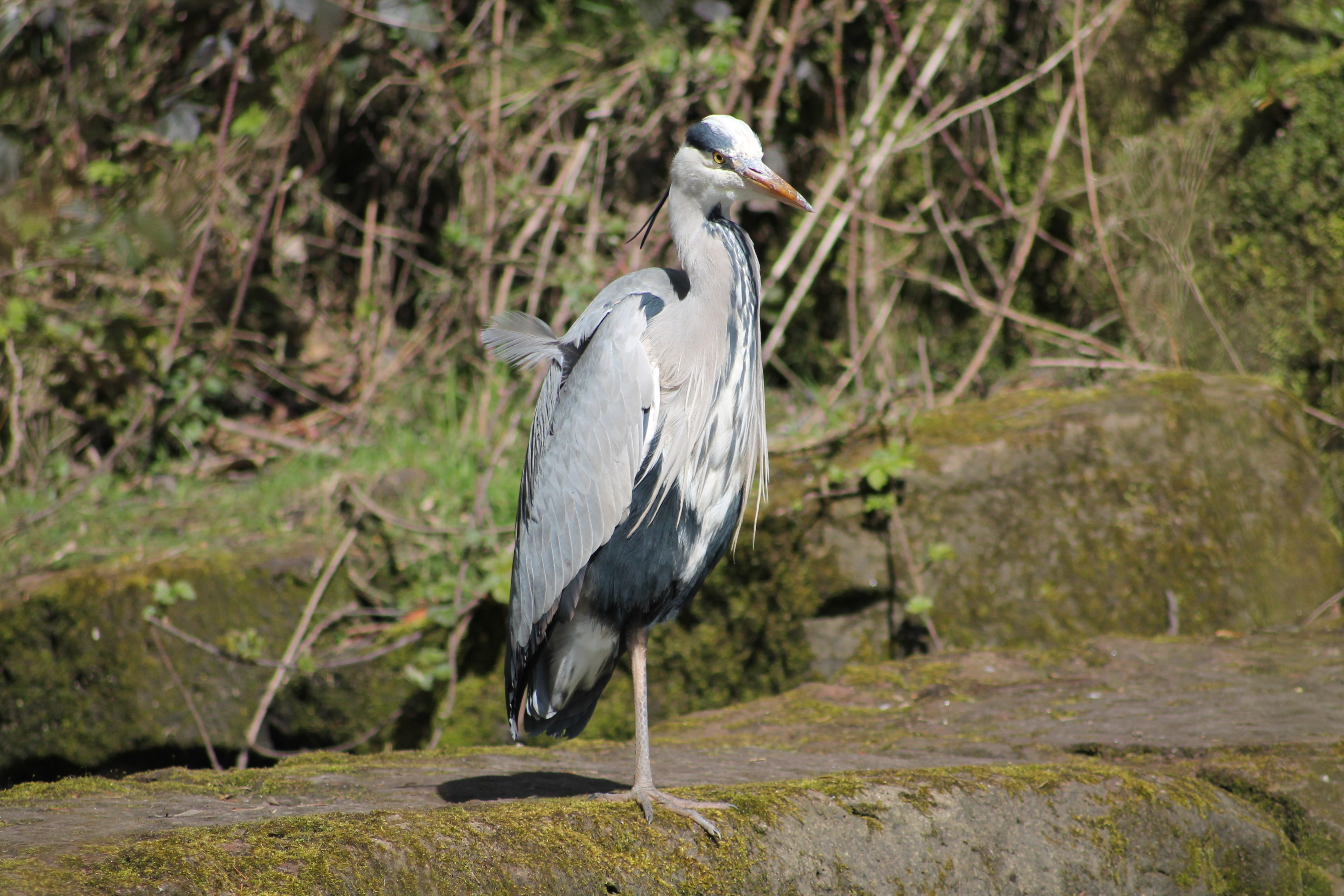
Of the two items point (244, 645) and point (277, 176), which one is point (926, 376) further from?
point (277, 176)

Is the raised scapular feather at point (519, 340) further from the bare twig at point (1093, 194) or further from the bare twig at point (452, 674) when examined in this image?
the bare twig at point (1093, 194)

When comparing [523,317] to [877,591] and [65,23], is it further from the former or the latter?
[65,23]

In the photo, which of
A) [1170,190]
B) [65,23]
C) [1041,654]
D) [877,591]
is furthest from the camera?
[65,23]

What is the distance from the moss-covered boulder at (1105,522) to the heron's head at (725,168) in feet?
6.30

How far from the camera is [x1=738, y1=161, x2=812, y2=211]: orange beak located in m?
3.15

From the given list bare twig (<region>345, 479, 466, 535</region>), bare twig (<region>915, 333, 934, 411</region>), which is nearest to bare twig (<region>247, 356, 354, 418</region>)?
bare twig (<region>345, 479, 466, 535</region>)

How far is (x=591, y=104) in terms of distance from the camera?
23.4 feet

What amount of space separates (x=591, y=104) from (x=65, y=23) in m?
3.20

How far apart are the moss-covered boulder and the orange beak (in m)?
1.96

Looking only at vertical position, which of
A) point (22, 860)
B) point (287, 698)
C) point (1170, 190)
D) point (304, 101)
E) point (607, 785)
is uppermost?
point (304, 101)

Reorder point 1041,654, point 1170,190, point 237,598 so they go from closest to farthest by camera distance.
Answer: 1. point 1041,654
2. point 237,598
3. point 1170,190

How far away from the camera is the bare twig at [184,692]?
16.3 feet

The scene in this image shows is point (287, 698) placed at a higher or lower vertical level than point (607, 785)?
lower

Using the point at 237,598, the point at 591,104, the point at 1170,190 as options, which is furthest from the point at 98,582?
the point at 1170,190
